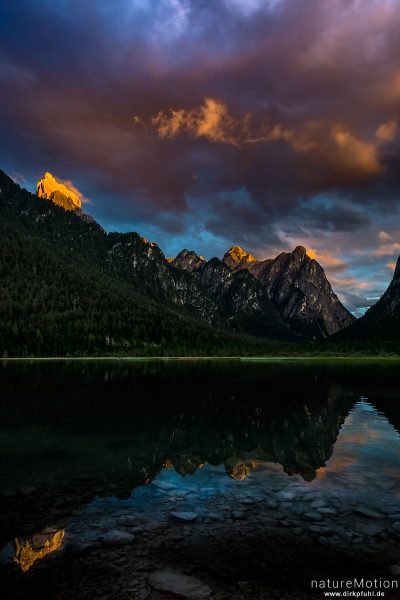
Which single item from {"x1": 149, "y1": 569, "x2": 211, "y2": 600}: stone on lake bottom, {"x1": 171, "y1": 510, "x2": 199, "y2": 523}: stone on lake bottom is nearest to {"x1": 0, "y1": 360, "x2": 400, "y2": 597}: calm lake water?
{"x1": 171, "y1": 510, "x2": 199, "y2": 523}: stone on lake bottom

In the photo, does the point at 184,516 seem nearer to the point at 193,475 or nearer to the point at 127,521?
the point at 127,521

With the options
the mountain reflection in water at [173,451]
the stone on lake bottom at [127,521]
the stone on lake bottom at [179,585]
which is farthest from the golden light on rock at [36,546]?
the stone on lake bottom at [179,585]

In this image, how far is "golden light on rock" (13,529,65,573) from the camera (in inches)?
507

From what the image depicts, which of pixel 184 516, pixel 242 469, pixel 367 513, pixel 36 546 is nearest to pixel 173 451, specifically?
pixel 242 469

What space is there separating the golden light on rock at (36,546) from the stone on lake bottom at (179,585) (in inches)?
158

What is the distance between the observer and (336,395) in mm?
64188

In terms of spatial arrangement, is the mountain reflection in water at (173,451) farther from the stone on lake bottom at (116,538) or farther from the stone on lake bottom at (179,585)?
the stone on lake bottom at (179,585)

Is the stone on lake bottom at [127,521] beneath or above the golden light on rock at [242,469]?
above

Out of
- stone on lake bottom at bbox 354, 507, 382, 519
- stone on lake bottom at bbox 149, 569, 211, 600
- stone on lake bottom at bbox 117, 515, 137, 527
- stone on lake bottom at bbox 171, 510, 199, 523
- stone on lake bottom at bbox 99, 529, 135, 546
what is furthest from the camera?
stone on lake bottom at bbox 354, 507, 382, 519

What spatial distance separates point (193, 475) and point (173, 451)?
531 centimetres

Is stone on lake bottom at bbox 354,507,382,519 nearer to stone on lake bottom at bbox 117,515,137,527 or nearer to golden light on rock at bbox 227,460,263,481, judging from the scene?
golden light on rock at bbox 227,460,263,481

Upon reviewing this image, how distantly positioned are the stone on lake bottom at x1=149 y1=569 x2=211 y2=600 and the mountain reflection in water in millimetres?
4229

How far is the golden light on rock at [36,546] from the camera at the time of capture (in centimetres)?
1288

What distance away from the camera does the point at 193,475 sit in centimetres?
2278
